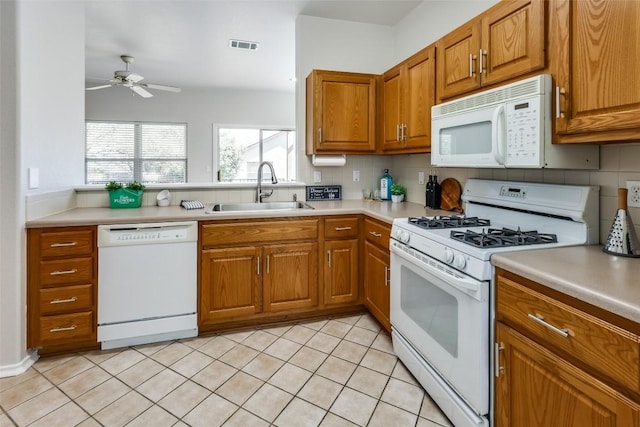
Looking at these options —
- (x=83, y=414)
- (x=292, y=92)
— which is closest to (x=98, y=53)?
(x=292, y=92)

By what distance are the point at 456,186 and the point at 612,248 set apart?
49.2 inches

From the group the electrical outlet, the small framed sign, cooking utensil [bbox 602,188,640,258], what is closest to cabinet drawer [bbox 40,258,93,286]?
the small framed sign

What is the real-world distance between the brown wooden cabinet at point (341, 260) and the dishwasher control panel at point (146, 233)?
0.97m

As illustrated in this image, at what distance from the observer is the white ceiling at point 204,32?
3.13 m

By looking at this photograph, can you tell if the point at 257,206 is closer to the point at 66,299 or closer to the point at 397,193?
the point at 397,193

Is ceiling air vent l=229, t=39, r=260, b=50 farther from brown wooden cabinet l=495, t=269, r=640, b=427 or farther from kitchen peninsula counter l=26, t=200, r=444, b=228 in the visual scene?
brown wooden cabinet l=495, t=269, r=640, b=427

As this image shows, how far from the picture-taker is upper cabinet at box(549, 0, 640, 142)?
1.21 meters

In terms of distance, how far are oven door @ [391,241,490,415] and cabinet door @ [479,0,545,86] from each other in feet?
3.19

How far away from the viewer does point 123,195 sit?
8.93ft

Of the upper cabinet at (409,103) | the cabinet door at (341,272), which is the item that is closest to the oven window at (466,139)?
the upper cabinet at (409,103)

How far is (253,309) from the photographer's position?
8.50 ft

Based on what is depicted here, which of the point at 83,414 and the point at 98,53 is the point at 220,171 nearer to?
the point at 98,53

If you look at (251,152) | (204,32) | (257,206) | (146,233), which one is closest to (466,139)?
(257,206)

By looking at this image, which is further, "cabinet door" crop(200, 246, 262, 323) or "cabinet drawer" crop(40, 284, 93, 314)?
"cabinet door" crop(200, 246, 262, 323)
